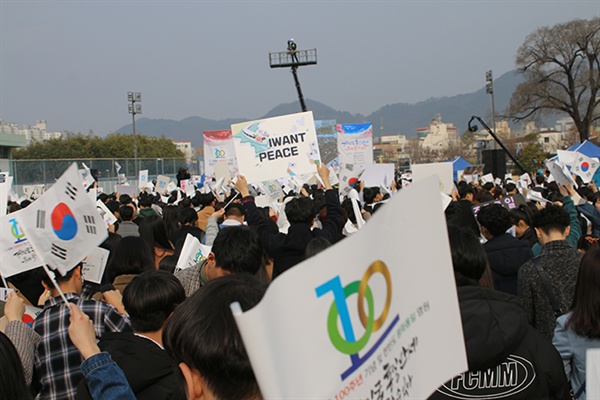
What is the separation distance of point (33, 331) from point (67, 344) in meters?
0.18

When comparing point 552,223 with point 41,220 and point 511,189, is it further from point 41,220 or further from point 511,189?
point 511,189

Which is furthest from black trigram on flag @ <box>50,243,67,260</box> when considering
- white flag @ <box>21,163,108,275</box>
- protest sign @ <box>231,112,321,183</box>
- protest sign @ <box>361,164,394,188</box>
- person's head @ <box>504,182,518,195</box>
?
person's head @ <box>504,182,518,195</box>

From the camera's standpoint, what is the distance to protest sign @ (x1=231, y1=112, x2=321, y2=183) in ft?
30.2

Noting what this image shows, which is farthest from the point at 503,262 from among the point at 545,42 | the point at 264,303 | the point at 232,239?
the point at 545,42

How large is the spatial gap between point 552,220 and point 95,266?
3.22m

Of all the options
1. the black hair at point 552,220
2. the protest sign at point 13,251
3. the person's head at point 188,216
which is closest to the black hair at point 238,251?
the protest sign at point 13,251

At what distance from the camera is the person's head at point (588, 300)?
9.28 feet

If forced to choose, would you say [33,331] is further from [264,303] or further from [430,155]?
[430,155]

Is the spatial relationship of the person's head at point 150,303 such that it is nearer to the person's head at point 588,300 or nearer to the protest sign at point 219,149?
the person's head at point 588,300

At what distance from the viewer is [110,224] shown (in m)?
8.28

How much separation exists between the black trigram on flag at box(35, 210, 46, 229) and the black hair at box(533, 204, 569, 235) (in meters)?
3.36

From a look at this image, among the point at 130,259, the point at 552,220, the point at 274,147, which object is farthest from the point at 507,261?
the point at 274,147

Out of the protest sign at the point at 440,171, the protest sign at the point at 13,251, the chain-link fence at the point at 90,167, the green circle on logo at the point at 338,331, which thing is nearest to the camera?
the green circle on logo at the point at 338,331

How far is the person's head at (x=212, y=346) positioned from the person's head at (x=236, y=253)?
1980 millimetres
